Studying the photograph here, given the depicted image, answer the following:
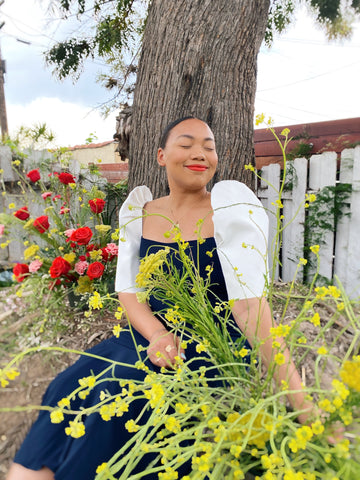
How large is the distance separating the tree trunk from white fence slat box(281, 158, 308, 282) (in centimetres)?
108

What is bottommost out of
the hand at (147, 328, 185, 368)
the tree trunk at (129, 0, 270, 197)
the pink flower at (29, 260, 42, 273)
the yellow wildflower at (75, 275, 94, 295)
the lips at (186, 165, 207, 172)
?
the yellow wildflower at (75, 275, 94, 295)

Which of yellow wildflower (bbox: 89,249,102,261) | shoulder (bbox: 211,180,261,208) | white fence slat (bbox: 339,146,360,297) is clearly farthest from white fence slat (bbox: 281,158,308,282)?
shoulder (bbox: 211,180,261,208)

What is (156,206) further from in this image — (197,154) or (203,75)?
(203,75)

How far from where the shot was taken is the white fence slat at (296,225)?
3.34 metres

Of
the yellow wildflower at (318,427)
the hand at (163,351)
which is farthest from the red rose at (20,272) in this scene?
the yellow wildflower at (318,427)

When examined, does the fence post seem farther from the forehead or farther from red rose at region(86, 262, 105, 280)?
red rose at region(86, 262, 105, 280)

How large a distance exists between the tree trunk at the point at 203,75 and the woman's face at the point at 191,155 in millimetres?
801

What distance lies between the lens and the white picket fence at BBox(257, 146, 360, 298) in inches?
120

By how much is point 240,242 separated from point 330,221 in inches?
86.4

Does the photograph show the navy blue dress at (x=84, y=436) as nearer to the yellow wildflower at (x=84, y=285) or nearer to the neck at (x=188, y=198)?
→ the neck at (x=188, y=198)

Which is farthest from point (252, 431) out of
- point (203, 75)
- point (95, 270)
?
point (203, 75)

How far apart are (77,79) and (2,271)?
2650 millimetres

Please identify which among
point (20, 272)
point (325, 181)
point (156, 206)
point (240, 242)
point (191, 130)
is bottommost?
point (20, 272)

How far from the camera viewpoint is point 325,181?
319cm
